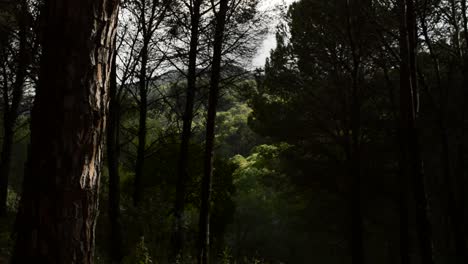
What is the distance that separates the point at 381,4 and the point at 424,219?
338 inches

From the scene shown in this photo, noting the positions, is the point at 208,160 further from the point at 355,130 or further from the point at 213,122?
the point at 355,130

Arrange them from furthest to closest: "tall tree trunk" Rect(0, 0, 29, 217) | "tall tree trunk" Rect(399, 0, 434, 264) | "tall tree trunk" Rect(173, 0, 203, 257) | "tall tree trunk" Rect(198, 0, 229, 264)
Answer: "tall tree trunk" Rect(0, 0, 29, 217), "tall tree trunk" Rect(173, 0, 203, 257), "tall tree trunk" Rect(399, 0, 434, 264), "tall tree trunk" Rect(198, 0, 229, 264)

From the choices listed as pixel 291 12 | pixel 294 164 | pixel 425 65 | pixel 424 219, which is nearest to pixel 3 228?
pixel 424 219

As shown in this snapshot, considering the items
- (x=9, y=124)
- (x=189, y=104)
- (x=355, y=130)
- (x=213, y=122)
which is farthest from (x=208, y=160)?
(x=9, y=124)

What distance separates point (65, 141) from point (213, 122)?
6712 millimetres

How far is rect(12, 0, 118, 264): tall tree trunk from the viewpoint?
240 cm

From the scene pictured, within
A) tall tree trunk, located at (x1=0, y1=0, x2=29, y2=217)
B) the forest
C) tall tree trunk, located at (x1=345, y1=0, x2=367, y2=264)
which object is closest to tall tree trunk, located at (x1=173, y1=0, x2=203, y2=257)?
the forest

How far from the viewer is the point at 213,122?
9148 mm

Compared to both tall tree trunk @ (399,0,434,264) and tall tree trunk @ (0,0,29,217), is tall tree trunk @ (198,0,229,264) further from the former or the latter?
tall tree trunk @ (0,0,29,217)

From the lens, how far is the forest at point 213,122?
251 centimetres

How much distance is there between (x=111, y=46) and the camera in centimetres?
277

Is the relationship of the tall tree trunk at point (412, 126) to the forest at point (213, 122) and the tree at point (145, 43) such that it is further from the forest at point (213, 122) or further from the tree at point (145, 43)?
the tree at point (145, 43)

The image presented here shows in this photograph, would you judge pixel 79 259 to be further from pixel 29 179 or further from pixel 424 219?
pixel 424 219

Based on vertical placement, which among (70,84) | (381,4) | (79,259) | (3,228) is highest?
(381,4)
